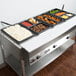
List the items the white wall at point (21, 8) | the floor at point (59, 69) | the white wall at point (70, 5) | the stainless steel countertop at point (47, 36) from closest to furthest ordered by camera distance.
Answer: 1. the stainless steel countertop at point (47, 36)
2. the white wall at point (21, 8)
3. the floor at point (59, 69)
4. the white wall at point (70, 5)

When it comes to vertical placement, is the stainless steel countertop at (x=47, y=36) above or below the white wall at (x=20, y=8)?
below

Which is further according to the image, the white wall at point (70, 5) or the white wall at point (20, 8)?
the white wall at point (70, 5)

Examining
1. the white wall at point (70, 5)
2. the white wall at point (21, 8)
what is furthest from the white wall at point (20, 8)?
the white wall at point (70, 5)

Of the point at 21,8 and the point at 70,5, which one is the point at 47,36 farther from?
the point at 70,5

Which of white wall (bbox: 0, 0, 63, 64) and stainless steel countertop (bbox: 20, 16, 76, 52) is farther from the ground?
white wall (bbox: 0, 0, 63, 64)

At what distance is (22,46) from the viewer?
119 cm

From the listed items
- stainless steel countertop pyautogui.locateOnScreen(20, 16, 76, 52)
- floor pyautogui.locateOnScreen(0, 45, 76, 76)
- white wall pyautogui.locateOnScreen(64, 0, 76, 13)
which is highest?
white wall pyautogui.locateOnScreen(64, 0, 76, 13)

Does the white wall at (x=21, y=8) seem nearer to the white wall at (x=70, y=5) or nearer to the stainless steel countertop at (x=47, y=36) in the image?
the white wall at (x=70, y=5)

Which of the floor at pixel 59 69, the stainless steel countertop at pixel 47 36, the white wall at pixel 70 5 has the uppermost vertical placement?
the white wall at pixel 70 5

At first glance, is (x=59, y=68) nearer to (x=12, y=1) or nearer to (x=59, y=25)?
(x=59, y=25)

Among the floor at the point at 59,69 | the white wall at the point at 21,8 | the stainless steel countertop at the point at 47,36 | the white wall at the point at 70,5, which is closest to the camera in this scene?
the stainless steel countertop at the point at 47,36

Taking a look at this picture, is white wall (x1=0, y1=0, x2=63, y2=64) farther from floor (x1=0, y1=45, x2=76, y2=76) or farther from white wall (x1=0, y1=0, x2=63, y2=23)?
floor (x1=0, y1=45, x2=76, y2=76)

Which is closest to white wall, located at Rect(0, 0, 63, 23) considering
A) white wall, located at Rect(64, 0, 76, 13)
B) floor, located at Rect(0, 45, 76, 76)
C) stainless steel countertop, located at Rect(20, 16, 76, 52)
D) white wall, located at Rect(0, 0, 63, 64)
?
white wall, located at Rect(0, 0, 63, 64)

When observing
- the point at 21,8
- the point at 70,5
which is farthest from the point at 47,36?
the point at 70,5
